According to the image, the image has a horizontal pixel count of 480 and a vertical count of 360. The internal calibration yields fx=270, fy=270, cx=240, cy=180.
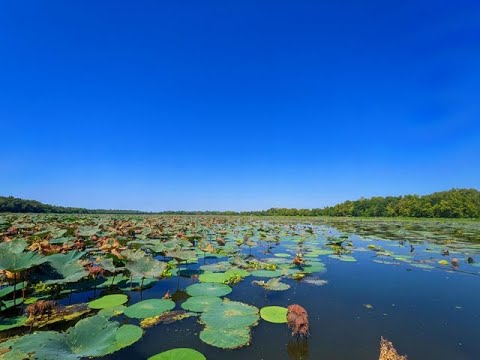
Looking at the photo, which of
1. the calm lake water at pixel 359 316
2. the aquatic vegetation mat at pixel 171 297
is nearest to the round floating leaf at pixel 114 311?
the aquatic vegetation mat at pixel 171 297

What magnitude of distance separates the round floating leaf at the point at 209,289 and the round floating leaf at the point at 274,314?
100 cm

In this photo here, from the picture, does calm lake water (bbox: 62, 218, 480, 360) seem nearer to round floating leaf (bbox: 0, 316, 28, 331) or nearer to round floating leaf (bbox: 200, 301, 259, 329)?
round floating leaf (bbox: 200, 301, 259, 329)

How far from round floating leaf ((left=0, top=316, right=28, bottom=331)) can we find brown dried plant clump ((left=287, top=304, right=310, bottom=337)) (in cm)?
316

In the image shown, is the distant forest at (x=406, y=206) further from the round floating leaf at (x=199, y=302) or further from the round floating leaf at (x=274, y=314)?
the round floating leaf at (x=274, y=314)

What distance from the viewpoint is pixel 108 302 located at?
402 centimetres

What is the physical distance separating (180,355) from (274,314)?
1520mm

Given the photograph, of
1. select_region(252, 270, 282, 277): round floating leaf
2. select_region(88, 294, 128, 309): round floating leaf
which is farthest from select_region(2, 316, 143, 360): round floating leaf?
select_region(252, 270, 282, 277): round floating leaf

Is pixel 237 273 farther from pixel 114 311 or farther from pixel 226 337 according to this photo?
pixel 226 337

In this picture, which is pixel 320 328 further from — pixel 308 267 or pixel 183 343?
pixel 308 267

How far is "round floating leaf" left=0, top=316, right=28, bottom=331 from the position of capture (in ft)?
10.1

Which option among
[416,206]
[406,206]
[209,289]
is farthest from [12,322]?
[406,206]

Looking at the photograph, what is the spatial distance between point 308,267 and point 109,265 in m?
4.47

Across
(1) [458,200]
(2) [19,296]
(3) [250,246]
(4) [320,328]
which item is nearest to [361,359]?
(4) [320,328]

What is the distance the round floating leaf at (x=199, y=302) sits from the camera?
386cm
